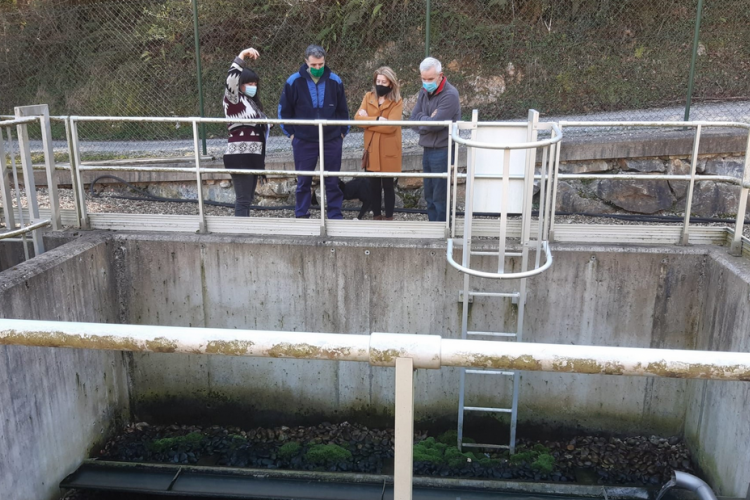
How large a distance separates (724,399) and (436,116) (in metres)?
3.40

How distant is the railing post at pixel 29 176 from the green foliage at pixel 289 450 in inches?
110

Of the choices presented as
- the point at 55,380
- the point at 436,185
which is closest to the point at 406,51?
the point at 436,185

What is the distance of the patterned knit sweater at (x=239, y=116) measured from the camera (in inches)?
261

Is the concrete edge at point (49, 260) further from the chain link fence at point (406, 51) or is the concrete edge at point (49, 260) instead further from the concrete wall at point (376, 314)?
the chain link fence at point (406, 51)

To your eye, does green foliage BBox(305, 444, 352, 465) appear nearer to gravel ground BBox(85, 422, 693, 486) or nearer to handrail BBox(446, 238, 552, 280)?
gravel ground BBox(85, 422, 693, 486)

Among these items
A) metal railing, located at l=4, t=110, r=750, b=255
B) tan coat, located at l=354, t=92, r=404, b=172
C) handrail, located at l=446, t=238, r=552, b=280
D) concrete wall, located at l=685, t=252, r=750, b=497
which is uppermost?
tan coat, located at l=354, t=92, r=404, b=172

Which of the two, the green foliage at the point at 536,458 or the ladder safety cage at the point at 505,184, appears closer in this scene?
the ladder safety cage at the point at 505,184

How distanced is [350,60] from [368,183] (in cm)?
630

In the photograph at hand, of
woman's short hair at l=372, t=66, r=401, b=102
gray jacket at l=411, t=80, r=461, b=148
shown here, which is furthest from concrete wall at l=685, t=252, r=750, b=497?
woman's short hair at l=372, t=66, r=401, b=102

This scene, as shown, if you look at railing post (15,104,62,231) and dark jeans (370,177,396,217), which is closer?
railing post (15,104,62,231)

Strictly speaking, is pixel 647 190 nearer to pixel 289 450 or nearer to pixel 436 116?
pixel 436 116

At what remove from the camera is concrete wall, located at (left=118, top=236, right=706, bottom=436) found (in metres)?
5.86

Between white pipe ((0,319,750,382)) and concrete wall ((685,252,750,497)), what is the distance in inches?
147

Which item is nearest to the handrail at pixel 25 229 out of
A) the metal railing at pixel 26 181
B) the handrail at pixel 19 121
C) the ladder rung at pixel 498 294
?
the metal railing at pixel 26 181
